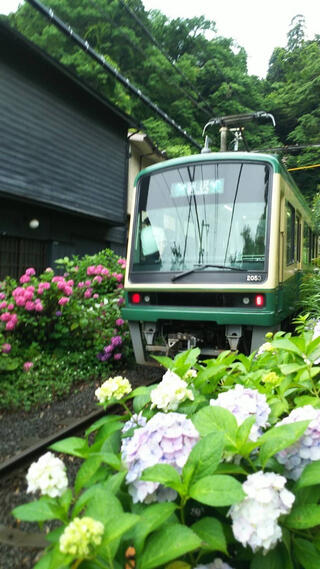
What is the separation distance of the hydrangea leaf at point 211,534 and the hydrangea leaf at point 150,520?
0.07m

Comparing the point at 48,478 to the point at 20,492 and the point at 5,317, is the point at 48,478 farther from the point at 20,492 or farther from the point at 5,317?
the point at 5,317

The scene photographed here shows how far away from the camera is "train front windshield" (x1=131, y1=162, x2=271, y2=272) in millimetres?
5270

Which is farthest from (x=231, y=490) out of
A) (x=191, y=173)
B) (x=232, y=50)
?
(x=232, y=50)

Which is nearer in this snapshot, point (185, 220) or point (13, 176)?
point (185, 220)

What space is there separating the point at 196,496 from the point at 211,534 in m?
0.07

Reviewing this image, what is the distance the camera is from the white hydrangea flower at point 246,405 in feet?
3.50

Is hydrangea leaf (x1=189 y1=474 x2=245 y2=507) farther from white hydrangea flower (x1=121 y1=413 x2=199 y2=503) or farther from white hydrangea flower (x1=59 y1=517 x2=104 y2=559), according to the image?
white hydrangea flower (x1=59 y1=517 x2=104 y2=559)

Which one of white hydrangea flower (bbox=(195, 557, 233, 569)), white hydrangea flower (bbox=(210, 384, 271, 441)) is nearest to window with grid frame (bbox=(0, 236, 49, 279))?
white hydrangea flower (bbox=(210, 384, 271, 441))

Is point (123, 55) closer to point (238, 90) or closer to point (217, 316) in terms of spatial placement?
point (238, 90)

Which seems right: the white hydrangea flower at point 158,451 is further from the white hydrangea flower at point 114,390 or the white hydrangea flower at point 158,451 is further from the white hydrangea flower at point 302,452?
the white hydrangea flower at point 114,390

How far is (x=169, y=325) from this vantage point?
577cm

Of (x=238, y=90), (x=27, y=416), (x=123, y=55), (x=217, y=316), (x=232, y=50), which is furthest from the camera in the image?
(x=232, y=50)

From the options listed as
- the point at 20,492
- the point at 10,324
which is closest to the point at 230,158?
the point at 10,324

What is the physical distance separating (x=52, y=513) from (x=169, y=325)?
493cm
